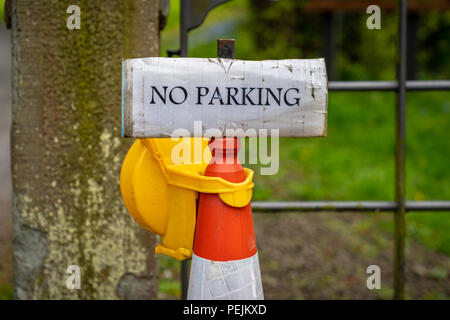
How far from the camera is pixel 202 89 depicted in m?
1.09

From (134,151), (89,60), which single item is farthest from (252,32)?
(134,151)

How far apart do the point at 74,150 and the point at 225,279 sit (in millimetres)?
755

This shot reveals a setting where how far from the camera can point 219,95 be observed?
3.58 ft

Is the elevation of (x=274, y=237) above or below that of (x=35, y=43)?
below

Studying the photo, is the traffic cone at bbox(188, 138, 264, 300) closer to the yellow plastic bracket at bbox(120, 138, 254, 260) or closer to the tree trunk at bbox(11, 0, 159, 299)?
the yellow plastic bracket at bbox(120, 138, 254, 260)

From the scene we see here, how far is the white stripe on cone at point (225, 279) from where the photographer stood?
1.19 meters

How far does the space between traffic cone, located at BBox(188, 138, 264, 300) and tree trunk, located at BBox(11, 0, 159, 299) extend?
59cm

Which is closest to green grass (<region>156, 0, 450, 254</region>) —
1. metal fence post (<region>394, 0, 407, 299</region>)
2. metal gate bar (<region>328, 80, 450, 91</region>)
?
metal fence post (<region>394, 0, 407, 299</region>)

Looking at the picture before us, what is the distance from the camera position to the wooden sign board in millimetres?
1079

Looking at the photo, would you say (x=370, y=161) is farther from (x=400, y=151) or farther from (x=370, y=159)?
(x=400, y=151)

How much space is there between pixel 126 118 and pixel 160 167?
0.23 metres

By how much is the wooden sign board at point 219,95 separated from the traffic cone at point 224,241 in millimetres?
102

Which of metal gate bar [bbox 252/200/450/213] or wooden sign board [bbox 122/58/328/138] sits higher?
wooden sign board [bbox 122/58/328/138]
